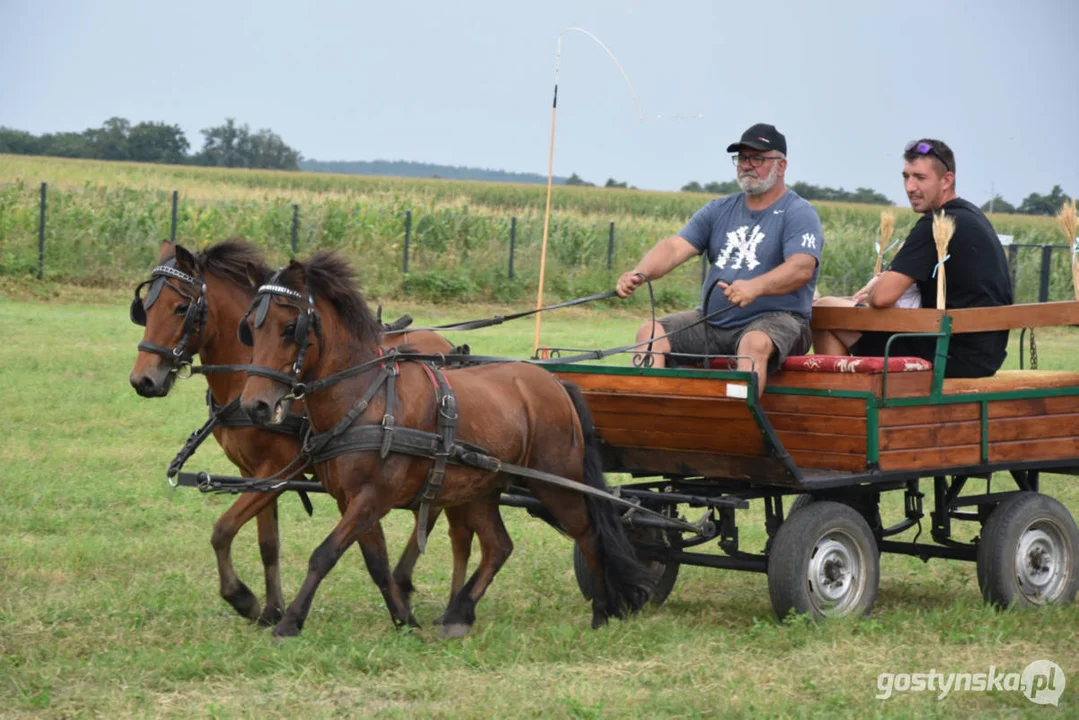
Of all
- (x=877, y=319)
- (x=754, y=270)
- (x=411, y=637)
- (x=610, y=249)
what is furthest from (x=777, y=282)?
(x=610, y=249)

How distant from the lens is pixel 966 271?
6.70m

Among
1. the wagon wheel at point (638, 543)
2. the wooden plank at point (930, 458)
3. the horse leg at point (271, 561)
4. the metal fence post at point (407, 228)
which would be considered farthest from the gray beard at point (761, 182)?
the metal fence post at point (407, 228)

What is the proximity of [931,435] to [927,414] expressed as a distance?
11 centimetres

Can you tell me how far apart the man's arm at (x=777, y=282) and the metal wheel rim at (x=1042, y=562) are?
1.89 metres

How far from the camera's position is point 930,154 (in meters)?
6.82

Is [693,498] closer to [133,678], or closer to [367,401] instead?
[367,401]

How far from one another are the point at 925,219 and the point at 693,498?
6.36ft

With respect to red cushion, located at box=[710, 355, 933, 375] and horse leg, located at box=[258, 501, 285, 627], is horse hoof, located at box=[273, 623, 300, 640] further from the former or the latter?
red cushion, located at box=[710, 355, 933, 375]

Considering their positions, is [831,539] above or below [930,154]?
below

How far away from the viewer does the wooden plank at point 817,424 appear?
616 cm

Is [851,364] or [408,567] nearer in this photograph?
[851,364]

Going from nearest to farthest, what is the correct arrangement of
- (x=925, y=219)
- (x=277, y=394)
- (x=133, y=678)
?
1. (x=133, y=678)
2. (x=277, y=394)
3. (x=925, y=219)

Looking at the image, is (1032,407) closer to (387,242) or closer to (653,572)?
(653,572)

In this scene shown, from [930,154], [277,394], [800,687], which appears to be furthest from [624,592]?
[930,154]
